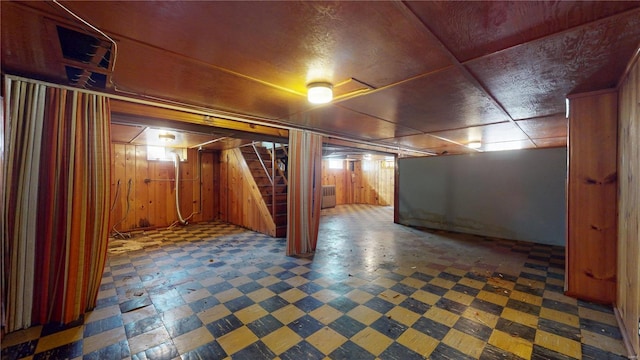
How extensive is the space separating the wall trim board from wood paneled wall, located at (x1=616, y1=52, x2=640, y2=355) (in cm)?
272

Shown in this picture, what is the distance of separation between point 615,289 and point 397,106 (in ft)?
8.14

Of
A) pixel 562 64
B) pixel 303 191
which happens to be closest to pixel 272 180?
pixel 303 191

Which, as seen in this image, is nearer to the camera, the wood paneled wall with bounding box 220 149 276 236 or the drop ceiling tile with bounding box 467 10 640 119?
the drop ceiling tile with bounding box 467 10 640 119

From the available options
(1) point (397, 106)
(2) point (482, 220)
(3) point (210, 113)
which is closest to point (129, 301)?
(3) point (210, 113)

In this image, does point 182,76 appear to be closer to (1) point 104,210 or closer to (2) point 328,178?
(1) point 104,210

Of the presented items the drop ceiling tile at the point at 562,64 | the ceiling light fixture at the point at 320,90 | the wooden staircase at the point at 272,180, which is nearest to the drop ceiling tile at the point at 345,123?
the ceiling light fixture at the point at 320,90

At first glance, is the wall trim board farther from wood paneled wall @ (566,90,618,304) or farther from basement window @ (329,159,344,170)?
basement window @ (329,159,344,170)

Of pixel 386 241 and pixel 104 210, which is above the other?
pixel 104 210

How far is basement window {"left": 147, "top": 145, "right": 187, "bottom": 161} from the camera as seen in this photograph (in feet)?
19.4

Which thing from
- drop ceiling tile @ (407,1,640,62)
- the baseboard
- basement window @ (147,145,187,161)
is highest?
drop ceiling tile @ (407,1,640,62)

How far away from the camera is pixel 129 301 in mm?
2330

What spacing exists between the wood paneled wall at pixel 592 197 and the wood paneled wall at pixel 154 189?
691 cm

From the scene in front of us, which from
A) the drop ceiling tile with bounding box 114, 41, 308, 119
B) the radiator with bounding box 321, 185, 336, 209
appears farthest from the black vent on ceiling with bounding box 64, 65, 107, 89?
the radiator with bounding box 321, 185, 336, 209

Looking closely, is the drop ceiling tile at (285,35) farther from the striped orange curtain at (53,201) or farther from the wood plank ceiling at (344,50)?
the striped orange curtain at (53,201)
